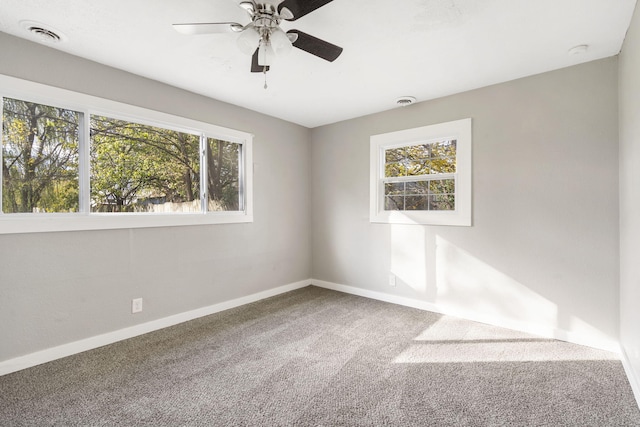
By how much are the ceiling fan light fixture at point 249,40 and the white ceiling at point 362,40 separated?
0.93 ft

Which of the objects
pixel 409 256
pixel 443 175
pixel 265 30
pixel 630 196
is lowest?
pixel 409 256

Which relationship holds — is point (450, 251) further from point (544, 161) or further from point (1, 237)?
point (1, 237)

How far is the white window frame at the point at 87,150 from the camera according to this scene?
7.54 ft

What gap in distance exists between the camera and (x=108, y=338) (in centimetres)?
273

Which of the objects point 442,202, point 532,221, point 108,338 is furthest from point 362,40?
point 108,338

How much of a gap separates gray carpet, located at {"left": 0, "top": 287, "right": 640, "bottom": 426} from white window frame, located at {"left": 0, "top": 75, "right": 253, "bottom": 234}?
103cm

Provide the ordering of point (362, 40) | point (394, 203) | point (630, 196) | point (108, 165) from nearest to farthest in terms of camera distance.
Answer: point (630, 196), point (362, 40), point (108, 165), point (394, 203)

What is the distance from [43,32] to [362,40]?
2217 mm

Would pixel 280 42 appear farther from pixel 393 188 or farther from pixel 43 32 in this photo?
pixel 393 188

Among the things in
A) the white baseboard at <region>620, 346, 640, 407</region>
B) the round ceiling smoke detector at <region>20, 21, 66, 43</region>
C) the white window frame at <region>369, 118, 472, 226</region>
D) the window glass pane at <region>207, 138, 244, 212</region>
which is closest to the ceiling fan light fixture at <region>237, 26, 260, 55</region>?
the round ceiling smoke detector at <region>20, 21, 66, 43</region>

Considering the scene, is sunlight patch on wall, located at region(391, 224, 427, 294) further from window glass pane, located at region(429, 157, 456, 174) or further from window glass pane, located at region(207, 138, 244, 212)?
window glass pane, located at region(207, 138, 244, 212)

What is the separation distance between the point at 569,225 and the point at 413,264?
1526mm

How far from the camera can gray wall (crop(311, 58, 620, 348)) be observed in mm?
2605

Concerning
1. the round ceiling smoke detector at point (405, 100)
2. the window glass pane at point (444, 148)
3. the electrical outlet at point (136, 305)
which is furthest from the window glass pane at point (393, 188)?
the electrical outlet at point (136, 305)
